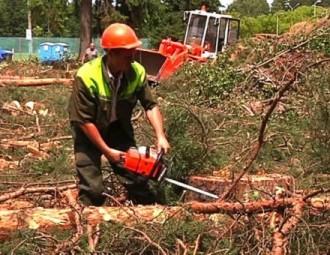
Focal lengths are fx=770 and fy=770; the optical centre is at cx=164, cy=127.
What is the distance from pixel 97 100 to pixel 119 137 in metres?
0.53

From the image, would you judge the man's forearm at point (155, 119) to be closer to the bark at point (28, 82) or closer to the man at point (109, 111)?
the man at point (109, 111)

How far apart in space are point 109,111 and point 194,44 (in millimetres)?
13032

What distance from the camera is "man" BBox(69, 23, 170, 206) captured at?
528 centimetres

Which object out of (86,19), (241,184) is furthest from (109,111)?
(86,19)

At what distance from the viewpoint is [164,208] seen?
196 inches

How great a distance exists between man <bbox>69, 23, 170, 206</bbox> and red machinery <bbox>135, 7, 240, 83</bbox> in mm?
10060

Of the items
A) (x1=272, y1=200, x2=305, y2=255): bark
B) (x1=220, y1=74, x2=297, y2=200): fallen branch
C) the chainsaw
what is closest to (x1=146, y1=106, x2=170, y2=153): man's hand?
the chainsaw

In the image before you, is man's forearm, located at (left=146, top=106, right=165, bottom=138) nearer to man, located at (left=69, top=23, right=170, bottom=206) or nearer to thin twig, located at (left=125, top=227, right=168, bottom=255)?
man, located at (left=69, top=23, right=170, bottom=206)

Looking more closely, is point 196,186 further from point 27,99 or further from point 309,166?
point 27,99

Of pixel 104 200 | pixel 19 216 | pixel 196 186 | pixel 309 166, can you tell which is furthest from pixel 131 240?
pixel 309 166

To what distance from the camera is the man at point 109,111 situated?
17.3 feet

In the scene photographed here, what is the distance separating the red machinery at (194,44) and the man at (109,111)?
33.0ft

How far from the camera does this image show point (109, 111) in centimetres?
546

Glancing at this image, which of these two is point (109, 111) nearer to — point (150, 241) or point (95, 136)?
point (95, 136)
